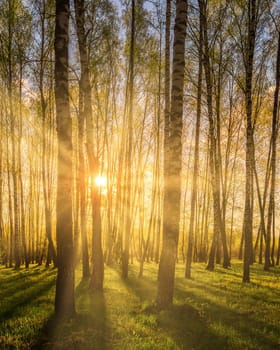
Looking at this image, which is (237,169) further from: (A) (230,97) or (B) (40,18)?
(B) (40,18)

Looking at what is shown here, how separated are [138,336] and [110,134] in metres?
16.5

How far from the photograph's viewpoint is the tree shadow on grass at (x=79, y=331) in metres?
4.45

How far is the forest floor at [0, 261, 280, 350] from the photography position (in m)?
4.60

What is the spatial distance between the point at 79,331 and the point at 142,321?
4.37 feet

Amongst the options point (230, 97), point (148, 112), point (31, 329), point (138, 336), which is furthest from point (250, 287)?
point (148, 112)

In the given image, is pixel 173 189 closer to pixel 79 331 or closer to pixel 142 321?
pixel 142 321

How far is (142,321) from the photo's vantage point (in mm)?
5715

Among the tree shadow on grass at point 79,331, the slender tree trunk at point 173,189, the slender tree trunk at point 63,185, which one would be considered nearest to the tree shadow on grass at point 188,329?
the slender tree trunk at point 173,189

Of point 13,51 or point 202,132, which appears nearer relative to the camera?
point 13,51

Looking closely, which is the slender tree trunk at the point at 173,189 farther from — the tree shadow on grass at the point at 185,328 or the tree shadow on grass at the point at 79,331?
the tree shadow on grass at the point at 79,331

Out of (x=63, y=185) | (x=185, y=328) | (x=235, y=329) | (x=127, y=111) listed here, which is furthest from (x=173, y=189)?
(x=127, y=111)

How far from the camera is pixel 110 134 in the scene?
Result: 20297 mm

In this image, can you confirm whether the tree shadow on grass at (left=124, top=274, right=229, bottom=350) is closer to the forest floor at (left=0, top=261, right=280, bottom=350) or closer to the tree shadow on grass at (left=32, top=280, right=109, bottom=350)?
the forest floor at (left=0, top=261, right=280, bottom=350)

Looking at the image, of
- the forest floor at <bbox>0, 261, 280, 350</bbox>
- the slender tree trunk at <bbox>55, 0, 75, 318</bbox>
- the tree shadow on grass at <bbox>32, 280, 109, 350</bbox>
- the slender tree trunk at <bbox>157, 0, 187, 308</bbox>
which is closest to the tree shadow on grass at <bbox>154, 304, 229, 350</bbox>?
the forest floor at <bbox>0, 261, 280, 350</bbox>
